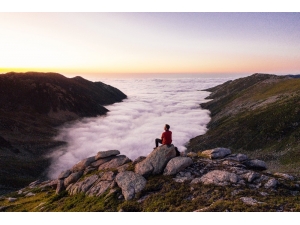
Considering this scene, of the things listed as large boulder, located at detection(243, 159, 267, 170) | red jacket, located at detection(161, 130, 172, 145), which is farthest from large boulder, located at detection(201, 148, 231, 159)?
red jacket, located at detection(161, 130, 172, 145)

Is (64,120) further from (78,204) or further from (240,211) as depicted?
(240,211)

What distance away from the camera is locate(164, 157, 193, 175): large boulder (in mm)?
23109

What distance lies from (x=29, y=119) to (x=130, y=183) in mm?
145315

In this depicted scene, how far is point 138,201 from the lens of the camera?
1961cm

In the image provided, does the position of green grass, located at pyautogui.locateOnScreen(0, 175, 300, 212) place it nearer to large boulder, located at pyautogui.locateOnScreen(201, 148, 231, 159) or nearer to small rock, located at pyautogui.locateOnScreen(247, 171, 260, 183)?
small rock, located at pyautogui.locateOnScreen(247, 171, 260, 183)

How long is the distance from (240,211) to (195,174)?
760 cm

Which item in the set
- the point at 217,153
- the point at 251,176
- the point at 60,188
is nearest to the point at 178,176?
the point at 251,176

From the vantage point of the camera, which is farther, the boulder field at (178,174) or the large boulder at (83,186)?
the large boulder at (83,186)

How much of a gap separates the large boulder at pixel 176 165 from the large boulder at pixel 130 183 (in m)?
2.78

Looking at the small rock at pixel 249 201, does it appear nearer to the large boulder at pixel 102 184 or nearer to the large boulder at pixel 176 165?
the large boulder at pixel 176 165

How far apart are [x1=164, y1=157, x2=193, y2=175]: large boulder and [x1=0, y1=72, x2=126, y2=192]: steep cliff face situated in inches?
2789

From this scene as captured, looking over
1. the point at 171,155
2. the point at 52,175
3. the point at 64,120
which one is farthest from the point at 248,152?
the point at 64,120

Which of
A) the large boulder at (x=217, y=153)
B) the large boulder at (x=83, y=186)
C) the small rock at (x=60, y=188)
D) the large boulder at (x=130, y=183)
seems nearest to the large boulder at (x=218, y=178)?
the large boulder at (x=130, y=183)

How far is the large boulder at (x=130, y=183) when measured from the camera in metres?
20.8
